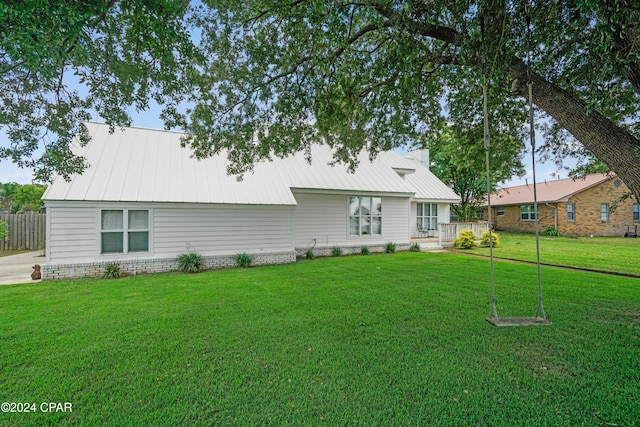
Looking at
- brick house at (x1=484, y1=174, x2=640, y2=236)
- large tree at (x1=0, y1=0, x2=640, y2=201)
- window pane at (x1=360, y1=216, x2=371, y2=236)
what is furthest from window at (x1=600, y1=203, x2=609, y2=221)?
large tree at (x1=0, y1=0, x2=640, y2=201)

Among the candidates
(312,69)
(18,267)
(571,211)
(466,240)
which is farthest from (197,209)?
(571,211)

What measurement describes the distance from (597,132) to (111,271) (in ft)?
36.0

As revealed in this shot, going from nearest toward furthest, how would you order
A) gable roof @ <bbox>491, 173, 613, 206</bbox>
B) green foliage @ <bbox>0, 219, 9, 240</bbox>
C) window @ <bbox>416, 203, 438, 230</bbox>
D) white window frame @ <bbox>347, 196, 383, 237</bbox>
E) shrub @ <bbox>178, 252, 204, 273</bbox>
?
shrub @ <bbox>178, 252, 204, 273</bbox>
green foliage @ <bbox>0, 219, 9, 240</bbox>
white window frame @ <bbox>347, 196, 383, 237</bbox>
window @ <bbox>416, 203, 438, 230</bbox>
gable roof @ <bbox>491, 173, 613, 206</bbox>

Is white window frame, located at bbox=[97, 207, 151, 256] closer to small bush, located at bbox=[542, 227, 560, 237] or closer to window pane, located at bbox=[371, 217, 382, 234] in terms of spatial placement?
window pane, located at bbox=[371, 217, 382, 234]

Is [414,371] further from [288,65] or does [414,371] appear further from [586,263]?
[586,263]

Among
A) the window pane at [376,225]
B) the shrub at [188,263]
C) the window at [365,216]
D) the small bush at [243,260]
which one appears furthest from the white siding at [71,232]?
the window pane at [376,225]

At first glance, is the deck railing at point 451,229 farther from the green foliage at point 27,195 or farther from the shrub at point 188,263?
the green foliage at point 27,195

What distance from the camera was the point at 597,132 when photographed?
145 inches

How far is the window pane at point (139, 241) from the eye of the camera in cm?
921

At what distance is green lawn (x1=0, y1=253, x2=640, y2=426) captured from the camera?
260cm

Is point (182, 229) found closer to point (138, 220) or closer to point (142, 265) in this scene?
point (138, 220)

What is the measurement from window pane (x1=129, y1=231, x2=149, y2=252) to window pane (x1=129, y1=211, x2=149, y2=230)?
0.16 m

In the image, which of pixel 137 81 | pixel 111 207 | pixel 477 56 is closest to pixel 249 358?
pixel 137 81

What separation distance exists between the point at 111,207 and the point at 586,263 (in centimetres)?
1546
